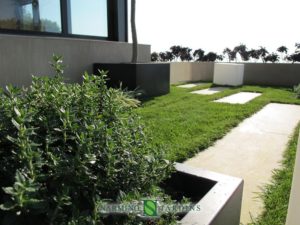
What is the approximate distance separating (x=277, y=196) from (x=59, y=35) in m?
5.28

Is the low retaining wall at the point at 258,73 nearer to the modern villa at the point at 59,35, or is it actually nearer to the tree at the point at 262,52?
the tree at the point at 262,52

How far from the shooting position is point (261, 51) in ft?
45.2

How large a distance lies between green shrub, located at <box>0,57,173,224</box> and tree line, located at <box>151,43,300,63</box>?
12138 millimetres

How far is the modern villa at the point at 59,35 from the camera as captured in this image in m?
4.65

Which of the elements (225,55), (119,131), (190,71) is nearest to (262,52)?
(225,55)

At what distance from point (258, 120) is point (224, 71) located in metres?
5.67

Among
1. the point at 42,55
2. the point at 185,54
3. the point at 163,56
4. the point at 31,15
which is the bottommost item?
the point at 42,55

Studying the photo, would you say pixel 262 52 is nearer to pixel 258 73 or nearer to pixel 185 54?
pixel 258 73

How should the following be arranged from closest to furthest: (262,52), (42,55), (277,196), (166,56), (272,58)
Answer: (277,196) < (42,55) < (272,58) < (262,52) < (166,56)

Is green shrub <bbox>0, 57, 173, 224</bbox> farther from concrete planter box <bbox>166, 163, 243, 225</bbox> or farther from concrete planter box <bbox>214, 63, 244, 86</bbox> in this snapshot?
concrete planter box <bbox>214, 63, 244, 86</bbox>

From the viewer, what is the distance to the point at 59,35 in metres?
5.94

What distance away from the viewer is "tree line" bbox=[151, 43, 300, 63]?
43.7 feet

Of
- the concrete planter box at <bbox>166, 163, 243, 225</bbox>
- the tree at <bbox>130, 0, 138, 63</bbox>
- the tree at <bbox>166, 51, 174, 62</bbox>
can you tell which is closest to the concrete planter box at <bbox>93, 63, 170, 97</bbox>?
the tree at <bbox>130, 0, 138, 63</bbox>

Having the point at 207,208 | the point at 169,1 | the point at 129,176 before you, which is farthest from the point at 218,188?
the point at 169,1
